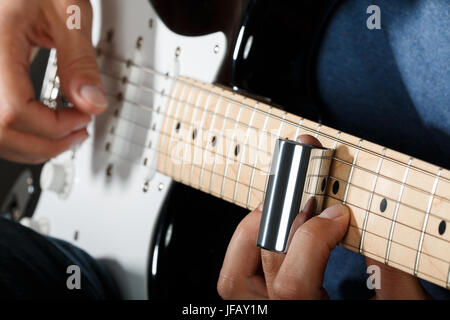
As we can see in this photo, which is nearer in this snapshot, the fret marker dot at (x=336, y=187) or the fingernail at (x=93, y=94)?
the fret marker dot at (x=336, y=187)

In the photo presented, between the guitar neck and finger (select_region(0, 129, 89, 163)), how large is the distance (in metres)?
0.19

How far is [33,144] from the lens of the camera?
2.10 ft

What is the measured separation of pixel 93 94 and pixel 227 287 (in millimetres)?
269

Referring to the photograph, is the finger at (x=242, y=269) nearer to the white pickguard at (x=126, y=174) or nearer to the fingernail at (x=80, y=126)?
the white pickguard at (x=126, y=174)

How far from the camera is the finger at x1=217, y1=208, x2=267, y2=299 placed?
45cm

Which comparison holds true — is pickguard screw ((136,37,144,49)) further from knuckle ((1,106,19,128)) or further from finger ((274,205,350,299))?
finger ((274,205,350,299))

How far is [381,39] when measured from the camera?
0.55m

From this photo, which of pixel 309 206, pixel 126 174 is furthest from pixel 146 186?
pixel 309 206

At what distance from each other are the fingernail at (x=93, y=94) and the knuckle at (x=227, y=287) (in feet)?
0.83

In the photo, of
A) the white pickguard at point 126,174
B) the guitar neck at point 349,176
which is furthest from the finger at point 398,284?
the white pickguard at point 126,174

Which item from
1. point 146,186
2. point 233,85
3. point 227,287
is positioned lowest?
point 227,287

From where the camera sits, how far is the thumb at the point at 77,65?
0.59 metres

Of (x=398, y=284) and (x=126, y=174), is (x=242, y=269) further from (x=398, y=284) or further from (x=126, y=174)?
(x=126, y=174)
